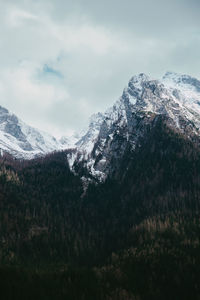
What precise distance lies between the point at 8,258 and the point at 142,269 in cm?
8891

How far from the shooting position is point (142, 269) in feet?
553

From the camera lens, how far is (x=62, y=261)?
654 feet

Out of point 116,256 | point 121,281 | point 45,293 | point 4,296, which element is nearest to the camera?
point 4,296

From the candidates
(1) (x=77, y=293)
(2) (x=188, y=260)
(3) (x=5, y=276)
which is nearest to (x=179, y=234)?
(2) (x=188, y=260)

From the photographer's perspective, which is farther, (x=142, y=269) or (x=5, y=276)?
(x=142, y=269)

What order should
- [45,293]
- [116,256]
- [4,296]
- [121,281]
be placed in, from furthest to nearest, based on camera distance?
1. [116,256]
2. [121,281]
3. [45,293]
4. [4,296]

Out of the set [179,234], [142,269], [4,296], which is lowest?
[4,296]

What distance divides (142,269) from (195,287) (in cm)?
3197

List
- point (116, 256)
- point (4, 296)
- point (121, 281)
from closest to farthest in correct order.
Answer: point (4, 296) → point (121, 281) → point (116, 256)

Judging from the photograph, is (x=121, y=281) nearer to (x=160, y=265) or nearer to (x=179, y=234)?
(x=160, y=265)

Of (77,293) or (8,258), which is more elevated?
(8,258)

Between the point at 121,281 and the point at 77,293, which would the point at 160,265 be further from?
the point at 77,293

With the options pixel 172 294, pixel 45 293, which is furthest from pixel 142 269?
pixel 45 293

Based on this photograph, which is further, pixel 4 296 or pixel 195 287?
pixel 195 287
